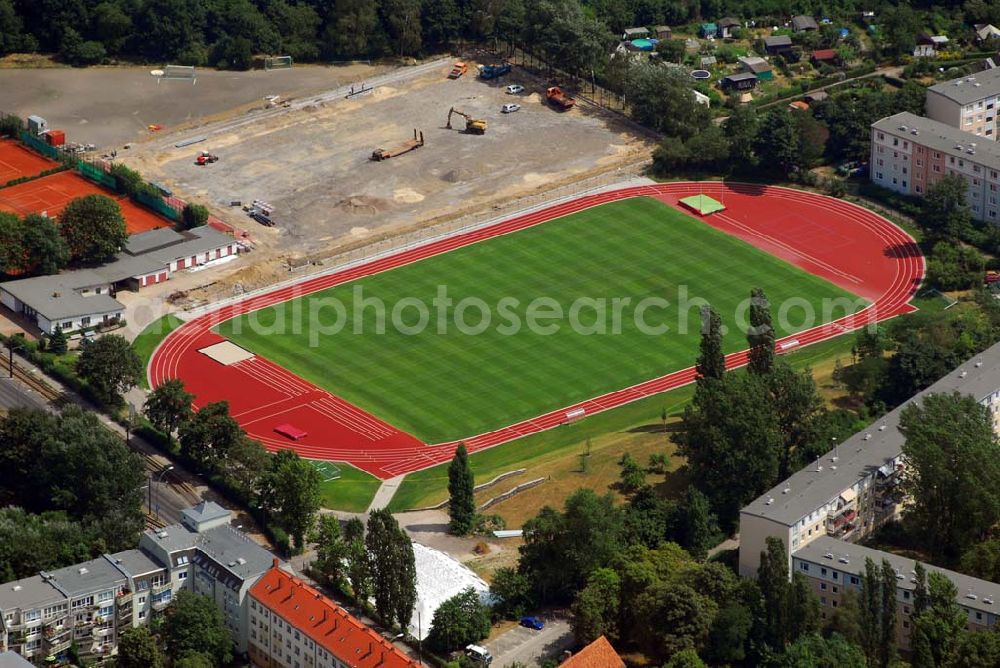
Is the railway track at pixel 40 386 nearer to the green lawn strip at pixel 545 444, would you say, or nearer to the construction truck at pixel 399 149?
the green lawn strip at pixel 545 444

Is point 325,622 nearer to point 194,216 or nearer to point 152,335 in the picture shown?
point 152,335

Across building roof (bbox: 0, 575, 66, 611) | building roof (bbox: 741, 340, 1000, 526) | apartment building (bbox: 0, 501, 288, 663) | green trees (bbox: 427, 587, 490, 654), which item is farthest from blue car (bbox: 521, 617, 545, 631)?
building roof (bbox: 0, 575, 66, 611)

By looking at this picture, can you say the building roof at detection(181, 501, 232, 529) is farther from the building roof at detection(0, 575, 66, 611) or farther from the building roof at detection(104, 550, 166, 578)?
the building roof at detection(0, 575, 66, 611)

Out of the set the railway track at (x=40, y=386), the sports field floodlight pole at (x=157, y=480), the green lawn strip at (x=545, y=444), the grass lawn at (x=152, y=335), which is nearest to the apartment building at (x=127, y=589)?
Answer: the sports field floodlight pole at (x=157, y=480)

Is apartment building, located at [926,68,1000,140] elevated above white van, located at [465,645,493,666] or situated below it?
above

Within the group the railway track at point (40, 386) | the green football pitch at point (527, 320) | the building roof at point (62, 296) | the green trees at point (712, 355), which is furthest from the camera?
the building roof at point (62, 296)

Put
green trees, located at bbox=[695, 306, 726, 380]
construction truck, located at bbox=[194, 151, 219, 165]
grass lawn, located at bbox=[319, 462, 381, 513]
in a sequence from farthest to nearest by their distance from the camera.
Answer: construction truck, located at bbox=[194, 151, 219, 165], green trees, located at bbox=[695, 306, 726, 380], grass lawn, located at bbox=[319, 462, 381, 513]

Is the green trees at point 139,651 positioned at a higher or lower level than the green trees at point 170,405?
lower

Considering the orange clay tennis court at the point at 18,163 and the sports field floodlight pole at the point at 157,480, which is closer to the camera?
the sports field floodlight pole at the point at 157,480
